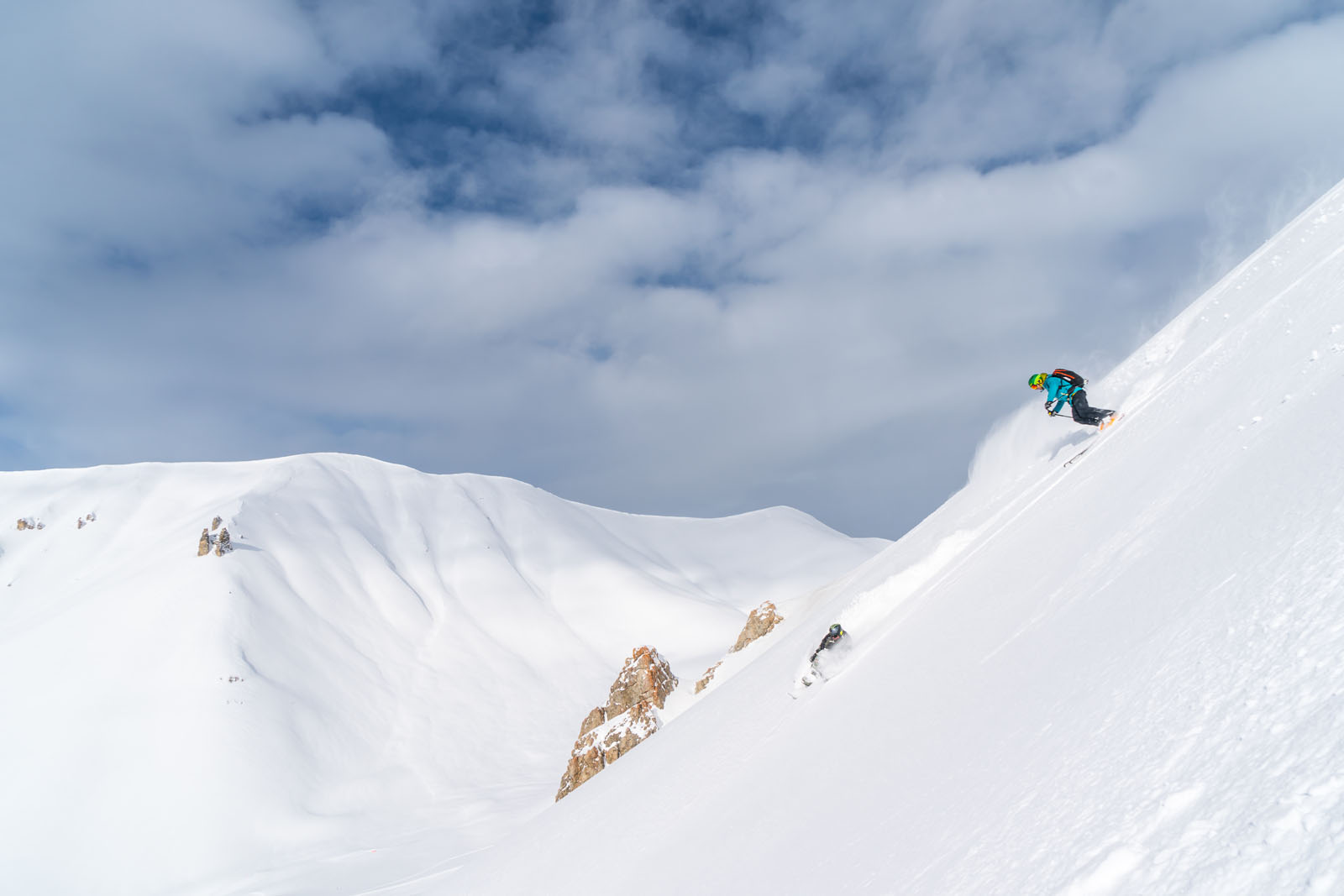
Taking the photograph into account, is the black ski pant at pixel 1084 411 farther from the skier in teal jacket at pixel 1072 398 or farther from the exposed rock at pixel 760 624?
the exposed rock at pixel 760 624

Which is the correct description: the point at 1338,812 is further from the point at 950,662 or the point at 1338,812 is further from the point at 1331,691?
the point at 950,662

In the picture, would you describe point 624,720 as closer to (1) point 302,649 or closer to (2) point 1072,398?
(2) point 1072,398

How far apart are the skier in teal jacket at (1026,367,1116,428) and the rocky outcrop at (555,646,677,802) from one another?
22.1 metres

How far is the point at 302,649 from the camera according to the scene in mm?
71562

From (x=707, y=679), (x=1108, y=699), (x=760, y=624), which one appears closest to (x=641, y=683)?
(x=707, y=679)

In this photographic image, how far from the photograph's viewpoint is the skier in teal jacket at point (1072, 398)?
13516 mm

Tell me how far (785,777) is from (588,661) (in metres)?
79.4

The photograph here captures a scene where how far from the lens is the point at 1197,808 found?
124 inches

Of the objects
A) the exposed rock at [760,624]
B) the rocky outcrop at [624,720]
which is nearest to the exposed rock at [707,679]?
the exposed rock at [760,624]

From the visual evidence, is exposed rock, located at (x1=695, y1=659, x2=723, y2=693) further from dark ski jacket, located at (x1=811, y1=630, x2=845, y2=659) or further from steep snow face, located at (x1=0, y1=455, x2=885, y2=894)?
steep snow face, located at (x1=0, y1=455, x2=885, y2=894)

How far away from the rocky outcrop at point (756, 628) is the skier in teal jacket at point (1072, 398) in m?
17.8

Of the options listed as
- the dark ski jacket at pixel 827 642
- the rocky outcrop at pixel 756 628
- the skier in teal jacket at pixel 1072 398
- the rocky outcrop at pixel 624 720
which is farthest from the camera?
the rocky outcrop at pixel 624 720

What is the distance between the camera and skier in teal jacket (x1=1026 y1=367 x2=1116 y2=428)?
44.3ft

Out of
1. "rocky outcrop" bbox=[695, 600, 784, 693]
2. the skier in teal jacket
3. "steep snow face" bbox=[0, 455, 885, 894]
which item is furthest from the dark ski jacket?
"steep snow face" bbox=[0, 455, 885, 894]
